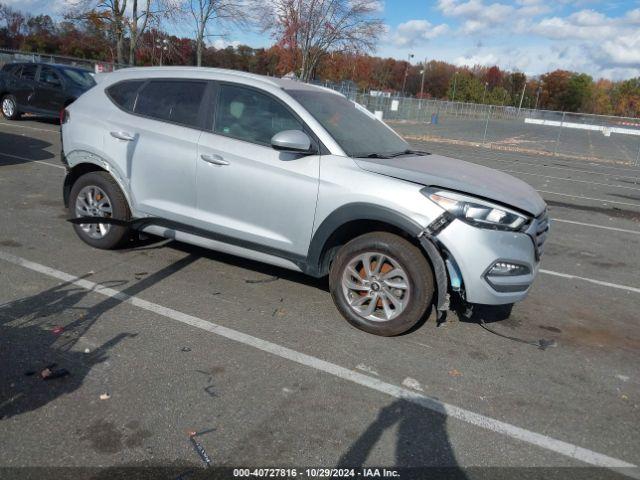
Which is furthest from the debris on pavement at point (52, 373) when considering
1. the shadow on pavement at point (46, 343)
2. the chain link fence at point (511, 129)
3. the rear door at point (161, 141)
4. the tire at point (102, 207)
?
the chain link fence at point (511, 129)

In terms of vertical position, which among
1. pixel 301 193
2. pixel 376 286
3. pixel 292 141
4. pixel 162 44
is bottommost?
pixel 376 286

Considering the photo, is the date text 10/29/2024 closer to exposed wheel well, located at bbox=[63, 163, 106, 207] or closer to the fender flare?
the fender flare

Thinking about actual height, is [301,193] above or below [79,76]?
below

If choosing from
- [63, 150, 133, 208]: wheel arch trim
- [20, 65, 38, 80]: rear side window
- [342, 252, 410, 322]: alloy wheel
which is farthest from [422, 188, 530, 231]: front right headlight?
[20, 65, 38, 80]: rear side window

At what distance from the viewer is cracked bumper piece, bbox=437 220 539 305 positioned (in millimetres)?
3896

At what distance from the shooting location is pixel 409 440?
3.00m

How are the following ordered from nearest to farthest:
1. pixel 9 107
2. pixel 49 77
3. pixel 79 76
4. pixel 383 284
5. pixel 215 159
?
pixel 383 284 < pixel 215 159 < pixel 49 77 < pixel 79 76 < pixel 9 107

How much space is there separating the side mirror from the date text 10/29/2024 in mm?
2392

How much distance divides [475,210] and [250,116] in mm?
2074

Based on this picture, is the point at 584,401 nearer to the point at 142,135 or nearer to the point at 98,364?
the point at 98,364

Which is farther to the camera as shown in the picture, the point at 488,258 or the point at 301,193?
the point at 301,193

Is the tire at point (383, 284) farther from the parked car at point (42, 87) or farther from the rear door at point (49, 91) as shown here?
the rear door at point (49, 91)

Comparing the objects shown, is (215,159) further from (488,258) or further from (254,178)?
(488,258)

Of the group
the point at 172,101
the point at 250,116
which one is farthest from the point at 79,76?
the point at 250,116
